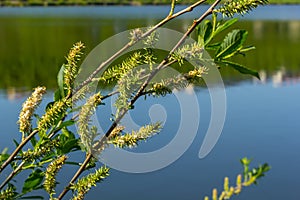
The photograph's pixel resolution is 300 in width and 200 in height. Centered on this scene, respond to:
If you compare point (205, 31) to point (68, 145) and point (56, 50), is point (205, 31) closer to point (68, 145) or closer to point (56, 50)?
point (68, 145)

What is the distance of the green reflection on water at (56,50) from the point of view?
22984mm

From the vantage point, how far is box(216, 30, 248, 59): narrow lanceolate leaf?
0.97 metres

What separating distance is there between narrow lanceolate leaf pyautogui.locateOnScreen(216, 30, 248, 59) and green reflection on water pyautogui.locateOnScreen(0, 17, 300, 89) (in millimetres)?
13326

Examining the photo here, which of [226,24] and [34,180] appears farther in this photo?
[34,180]

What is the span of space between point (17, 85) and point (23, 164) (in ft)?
67.0

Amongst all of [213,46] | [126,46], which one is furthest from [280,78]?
[126,46]

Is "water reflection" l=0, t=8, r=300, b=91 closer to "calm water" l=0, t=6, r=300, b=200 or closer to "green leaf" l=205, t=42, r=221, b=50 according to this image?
"calm water" l=0, t=6, r=300, b=200

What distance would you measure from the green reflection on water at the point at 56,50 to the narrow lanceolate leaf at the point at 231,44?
13.3 meters

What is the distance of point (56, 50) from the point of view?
99.5ft

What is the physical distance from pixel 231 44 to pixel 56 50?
29.8 meters

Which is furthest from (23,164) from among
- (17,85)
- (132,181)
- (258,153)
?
(17,85)

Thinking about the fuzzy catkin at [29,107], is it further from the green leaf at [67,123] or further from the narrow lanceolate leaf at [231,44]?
the narrow lanceolate leaf at [231,44]

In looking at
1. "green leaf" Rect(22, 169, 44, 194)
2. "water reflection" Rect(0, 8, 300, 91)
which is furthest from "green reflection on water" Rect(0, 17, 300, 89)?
"green leaf" Rect(22, 169, 44, 194)

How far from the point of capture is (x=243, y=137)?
13555 mm
